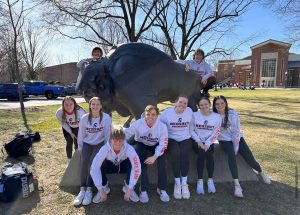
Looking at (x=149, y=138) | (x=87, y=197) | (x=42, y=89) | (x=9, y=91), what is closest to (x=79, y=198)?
(x=87, y=197)

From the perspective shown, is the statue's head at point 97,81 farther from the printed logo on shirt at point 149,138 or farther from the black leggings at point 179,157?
the black leggings at point 179,157

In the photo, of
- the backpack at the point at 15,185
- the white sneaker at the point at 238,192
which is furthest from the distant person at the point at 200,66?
the backpack at the point at 15,185

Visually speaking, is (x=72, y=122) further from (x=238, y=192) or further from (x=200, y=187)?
(x=238, y=192)

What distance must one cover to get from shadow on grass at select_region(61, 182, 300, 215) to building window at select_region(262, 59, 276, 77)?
77.8 meters

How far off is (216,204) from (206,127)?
3.86 ft

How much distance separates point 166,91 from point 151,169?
5.25 ft

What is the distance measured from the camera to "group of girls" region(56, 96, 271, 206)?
399cm

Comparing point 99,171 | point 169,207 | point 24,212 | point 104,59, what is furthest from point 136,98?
point 24,212

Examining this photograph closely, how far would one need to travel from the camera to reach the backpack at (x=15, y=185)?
4.07 meters

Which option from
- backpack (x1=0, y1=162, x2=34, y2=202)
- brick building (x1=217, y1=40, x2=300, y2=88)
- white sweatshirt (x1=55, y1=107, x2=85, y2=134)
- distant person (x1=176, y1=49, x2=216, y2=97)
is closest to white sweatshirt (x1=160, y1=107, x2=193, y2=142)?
white sweatshirt (x1=55, y1=107, x2=85, y2=134)

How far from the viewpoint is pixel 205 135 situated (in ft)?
15.1

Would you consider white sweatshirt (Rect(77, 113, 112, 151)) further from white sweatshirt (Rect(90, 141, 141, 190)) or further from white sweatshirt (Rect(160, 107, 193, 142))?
white sweatshirt (Rect(160, 107, 193, 142))

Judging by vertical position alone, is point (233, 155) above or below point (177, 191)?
above

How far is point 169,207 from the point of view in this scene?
156 inches
